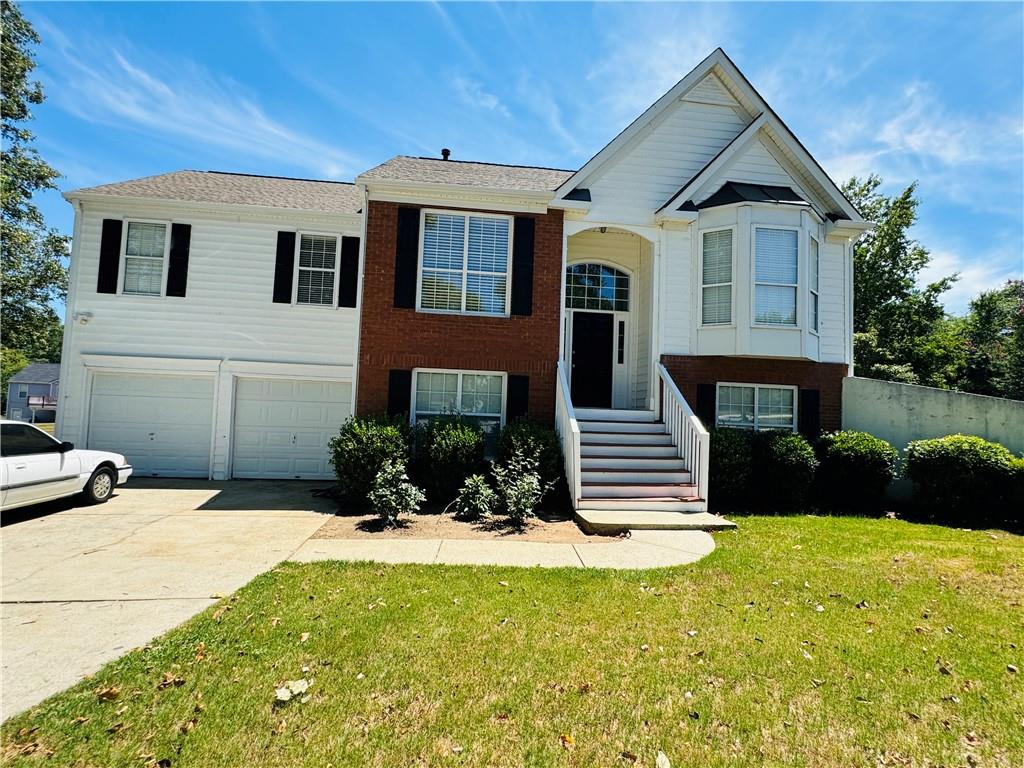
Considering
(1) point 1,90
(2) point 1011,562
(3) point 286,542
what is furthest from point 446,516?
(1) point 1,90

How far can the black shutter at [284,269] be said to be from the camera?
1159 cm

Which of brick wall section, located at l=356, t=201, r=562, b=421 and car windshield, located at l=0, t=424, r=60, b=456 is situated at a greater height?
brick wall section, located at l=356, t=201, r=562, b=421

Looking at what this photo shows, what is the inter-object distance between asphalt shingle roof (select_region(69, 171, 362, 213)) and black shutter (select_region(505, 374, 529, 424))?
6064mm

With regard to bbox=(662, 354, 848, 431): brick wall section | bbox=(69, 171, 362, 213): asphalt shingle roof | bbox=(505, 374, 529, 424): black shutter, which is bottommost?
bbox=(505, 374, 529, 424): black shutter

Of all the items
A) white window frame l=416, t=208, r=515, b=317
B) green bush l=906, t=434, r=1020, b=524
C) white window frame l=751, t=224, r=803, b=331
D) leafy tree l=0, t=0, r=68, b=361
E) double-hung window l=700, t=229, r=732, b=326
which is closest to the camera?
green bush l=906, t=434, r=1020, b=524

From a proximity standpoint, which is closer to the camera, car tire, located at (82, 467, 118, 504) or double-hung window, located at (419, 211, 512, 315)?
car tire, located at (82, 467, 118, 504)

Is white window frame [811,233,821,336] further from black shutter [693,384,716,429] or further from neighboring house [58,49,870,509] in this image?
black shutter [693,384,716,429]

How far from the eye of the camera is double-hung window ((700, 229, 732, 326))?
1020 cm

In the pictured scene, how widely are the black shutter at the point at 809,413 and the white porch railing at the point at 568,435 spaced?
546cm

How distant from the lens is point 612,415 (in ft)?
33.1

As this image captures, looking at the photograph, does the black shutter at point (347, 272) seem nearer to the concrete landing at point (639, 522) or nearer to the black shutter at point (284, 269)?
the black shutter at point (284, 269)

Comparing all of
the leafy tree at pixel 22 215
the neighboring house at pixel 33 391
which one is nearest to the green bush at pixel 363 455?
the leafy tree at pixel 22 215

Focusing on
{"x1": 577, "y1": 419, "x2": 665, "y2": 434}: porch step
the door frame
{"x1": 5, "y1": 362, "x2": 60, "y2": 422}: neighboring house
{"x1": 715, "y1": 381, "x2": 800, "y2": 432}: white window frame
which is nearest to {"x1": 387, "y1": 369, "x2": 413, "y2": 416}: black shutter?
{"x1": 577, "y1": 419, "x2": 665, "y2": 434}: porch step

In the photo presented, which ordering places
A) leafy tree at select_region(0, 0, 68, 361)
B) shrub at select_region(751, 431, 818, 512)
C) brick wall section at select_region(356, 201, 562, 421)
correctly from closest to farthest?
shrub at select_region(751, 431, 818, 512) < brick wall section at select_region(356, 201, 562, 421) < leafy tree at select_region(0, 0, 68, 361)
